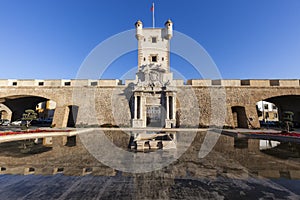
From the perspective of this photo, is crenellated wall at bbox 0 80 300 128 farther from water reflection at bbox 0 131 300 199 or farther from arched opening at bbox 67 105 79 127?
water reflection at bbox 0 131 300 199

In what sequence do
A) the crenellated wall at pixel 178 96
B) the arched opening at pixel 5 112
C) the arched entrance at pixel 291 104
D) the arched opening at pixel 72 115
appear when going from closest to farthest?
the crenellated wall at pixel 178 96
the arched opening at pixel 72 115
the arched entrance at pixel 291 104
the arched opening at pixel 5 112

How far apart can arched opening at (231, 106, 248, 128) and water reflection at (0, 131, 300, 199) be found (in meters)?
21.9

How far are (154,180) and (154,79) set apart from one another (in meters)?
Result: 23.7

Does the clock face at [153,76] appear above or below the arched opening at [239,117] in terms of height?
above

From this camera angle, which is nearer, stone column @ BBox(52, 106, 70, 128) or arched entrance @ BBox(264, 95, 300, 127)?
stone column @ BBox(52, 106, 70, 128)

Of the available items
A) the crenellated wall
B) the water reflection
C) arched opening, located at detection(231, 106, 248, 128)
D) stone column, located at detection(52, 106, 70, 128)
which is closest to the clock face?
the crenellated wall

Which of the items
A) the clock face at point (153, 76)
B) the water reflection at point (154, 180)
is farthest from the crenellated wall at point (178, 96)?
the water reflection at point (154, 180)

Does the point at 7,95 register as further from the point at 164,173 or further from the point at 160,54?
the point at 164,173

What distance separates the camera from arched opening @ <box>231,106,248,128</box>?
89.4ft

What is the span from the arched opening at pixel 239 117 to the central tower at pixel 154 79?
13.1m

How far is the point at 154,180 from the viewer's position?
17.4ft

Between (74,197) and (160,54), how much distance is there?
31077 millimetres

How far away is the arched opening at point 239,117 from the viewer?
27.2m

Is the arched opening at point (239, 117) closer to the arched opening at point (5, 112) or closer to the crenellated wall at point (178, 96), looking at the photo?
the crenellated wall at point (178, 96)
